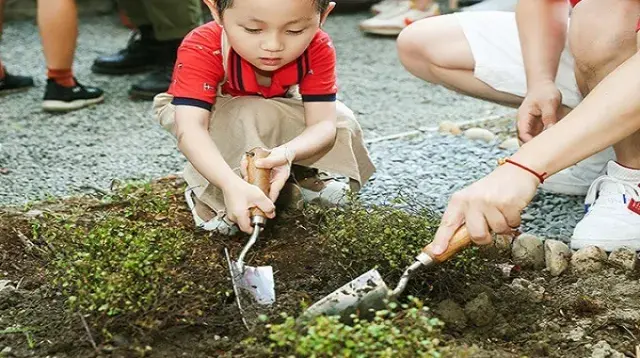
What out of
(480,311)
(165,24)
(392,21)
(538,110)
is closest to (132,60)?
(165,24)

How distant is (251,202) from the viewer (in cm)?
206

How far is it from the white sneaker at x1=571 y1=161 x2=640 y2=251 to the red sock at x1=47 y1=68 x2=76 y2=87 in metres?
2.30

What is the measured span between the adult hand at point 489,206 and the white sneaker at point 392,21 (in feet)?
11.0

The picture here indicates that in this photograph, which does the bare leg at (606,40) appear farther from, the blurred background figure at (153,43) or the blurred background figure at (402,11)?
the blurred background figure at (402,11)

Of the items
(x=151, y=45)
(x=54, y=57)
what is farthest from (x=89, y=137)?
(x=151, y=45)

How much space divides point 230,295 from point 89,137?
1.64 metres

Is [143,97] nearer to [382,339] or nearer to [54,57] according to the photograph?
[54,57]

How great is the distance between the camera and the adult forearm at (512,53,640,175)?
1.85m

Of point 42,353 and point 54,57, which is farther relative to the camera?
point 54,57

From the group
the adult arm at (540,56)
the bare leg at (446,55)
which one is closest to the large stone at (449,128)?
the bare leg at (446,55)

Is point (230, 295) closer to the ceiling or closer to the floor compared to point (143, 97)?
closer to the ceiling

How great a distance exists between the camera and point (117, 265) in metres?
1.89

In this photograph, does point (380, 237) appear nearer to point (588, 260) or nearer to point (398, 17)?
point (588, 260)

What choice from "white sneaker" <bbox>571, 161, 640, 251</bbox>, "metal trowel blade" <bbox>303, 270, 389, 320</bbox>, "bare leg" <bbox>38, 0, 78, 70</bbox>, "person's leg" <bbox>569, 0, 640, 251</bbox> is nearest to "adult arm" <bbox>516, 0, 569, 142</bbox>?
"person's leg" <bbox>569, 0, 640, 251</bbox>
